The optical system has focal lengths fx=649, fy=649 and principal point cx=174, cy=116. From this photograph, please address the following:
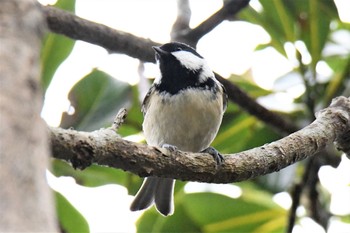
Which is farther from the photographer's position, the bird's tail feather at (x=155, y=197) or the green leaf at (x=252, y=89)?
the green leaf at (x=252, y=89)

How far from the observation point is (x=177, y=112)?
257 centimetres

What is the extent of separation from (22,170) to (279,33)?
277 cm

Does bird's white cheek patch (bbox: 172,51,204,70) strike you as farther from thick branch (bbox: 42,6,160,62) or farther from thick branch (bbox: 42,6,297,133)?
thick branch (bbox: 42,6,160,62)

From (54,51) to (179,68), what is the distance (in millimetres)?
591

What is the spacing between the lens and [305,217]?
9.96 ft

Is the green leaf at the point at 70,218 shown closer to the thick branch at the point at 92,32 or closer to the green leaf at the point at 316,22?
the thick branch at the point at 92,32

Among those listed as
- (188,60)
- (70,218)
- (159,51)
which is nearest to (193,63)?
(188,60)

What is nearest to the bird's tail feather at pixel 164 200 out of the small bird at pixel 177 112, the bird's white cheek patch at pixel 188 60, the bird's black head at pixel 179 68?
the small bird at pixel 177 112

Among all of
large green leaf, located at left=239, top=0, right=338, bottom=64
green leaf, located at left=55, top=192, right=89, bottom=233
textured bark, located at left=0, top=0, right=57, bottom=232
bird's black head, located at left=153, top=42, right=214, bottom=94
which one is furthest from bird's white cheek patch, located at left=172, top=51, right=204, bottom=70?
textured bark, located at left=0, top=0, right=57, bottom=232

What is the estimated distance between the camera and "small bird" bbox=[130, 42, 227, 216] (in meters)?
2.58

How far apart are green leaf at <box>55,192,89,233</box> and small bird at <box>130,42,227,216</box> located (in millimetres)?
300

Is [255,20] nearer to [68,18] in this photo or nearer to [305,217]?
[305,217]

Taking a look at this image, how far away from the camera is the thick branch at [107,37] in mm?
2320

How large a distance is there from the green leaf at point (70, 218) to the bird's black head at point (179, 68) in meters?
0.64
